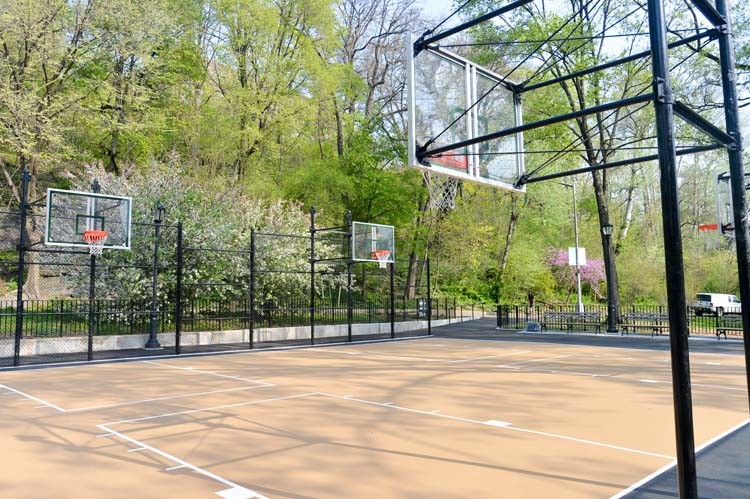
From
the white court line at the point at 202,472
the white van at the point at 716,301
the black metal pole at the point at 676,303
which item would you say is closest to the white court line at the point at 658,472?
the black metal pole at the point at 676,303

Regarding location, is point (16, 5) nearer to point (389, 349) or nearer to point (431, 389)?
point (389, 349)

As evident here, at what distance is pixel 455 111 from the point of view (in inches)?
316

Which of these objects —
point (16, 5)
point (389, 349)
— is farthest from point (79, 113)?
point (389, 349)

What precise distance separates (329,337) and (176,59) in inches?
612

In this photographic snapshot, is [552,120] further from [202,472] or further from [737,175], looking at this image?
[202,472]

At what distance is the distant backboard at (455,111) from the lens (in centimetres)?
755

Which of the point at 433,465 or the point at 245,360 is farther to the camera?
the point at 245,360

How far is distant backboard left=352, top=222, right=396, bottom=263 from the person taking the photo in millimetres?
20156

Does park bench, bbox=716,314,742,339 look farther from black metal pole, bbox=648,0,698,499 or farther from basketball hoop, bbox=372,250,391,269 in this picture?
black metal pole, bbox=648,0,698,499

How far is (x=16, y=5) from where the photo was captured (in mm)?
18391

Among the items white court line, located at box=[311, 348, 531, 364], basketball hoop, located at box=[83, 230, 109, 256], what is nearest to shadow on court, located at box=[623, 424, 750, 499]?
A: white court line, located at box=[311, 348, 531, 364]

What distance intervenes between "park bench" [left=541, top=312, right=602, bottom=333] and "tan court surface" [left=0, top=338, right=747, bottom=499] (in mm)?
10759

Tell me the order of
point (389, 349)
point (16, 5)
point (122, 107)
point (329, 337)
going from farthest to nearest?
point (122, 107)
point (329, 337)
point (16, 5)
point (389, 349)

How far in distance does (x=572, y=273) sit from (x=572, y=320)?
1691 centimetres
